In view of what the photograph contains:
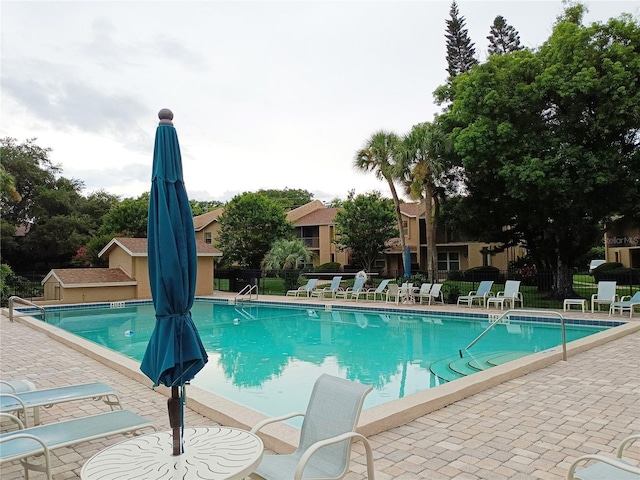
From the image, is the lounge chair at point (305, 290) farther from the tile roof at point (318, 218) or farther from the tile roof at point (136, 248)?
the tile roof at point (318, 218)

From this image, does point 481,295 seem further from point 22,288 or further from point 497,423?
point 22,288

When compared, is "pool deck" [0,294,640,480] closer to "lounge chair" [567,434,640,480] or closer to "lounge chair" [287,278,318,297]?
"lounge chair" [567,434,640,480]

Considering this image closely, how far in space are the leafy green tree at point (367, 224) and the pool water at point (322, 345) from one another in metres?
11.0

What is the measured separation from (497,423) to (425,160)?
1685cm

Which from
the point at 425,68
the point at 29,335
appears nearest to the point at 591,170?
the point at 425,68

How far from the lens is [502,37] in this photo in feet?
103

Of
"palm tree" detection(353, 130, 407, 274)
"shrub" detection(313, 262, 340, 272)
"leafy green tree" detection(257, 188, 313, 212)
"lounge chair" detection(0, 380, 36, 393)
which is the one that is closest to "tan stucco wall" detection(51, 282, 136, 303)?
"palm tree" detection(353, 130, 407, 274)

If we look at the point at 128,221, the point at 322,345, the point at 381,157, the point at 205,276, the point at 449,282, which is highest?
the point at 381,157

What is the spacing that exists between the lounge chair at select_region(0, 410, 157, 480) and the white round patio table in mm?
889

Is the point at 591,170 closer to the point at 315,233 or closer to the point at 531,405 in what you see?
the point at 531,405

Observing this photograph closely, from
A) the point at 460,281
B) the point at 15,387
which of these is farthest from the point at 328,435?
the point at 460,281

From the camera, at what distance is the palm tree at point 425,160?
20.1 meters

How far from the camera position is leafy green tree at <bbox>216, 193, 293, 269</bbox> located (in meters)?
28.6

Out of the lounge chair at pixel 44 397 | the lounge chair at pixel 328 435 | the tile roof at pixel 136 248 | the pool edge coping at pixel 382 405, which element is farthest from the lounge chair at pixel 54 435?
the tile roof at pixel 136 248
